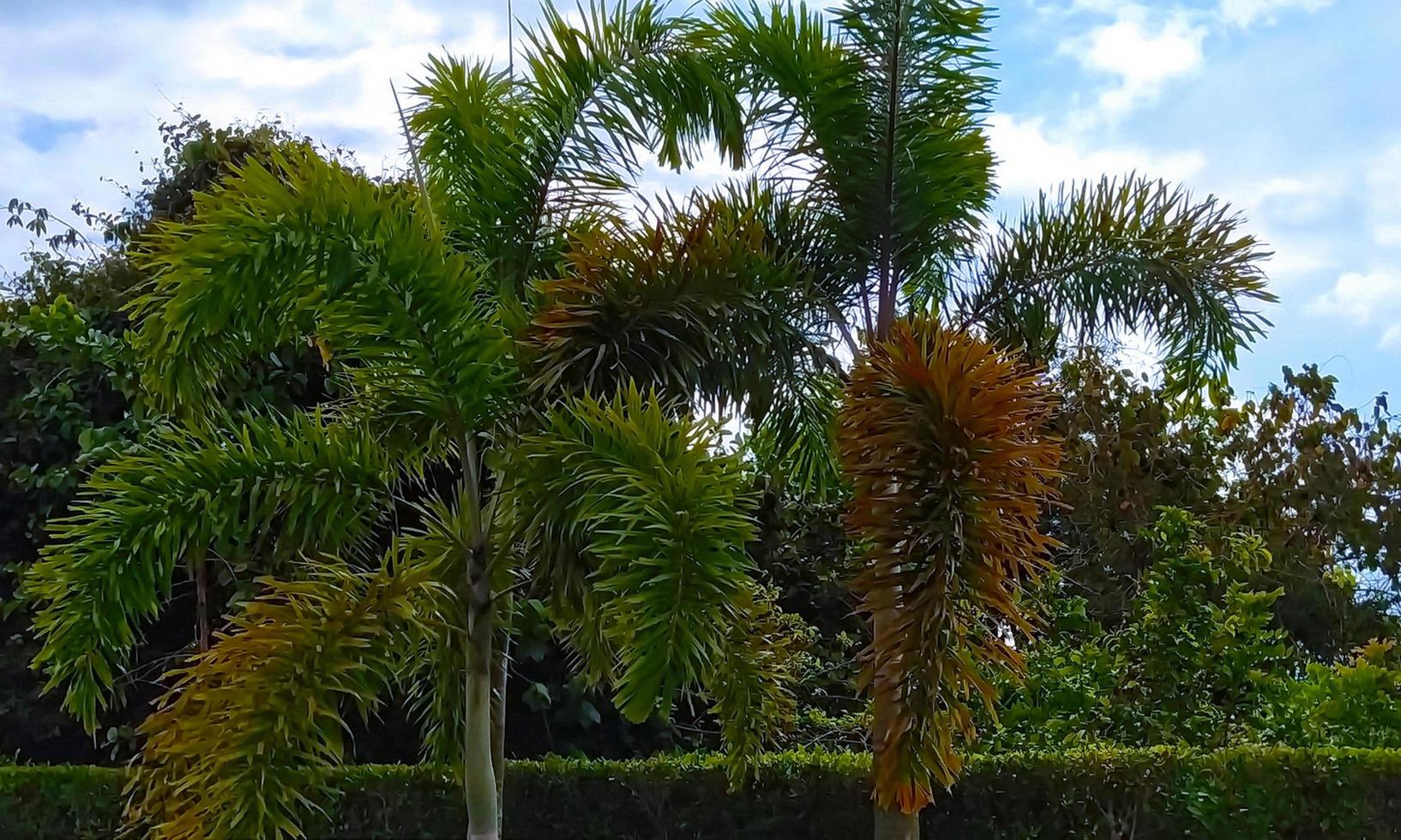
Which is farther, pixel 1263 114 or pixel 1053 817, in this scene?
pixel 1053 817

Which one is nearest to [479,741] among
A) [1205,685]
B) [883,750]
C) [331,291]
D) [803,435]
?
[883,750]

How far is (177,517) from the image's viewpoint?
155 inches

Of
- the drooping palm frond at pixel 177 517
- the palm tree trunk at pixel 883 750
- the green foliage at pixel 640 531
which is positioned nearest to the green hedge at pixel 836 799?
the palm tree trunk at pixel 883 750

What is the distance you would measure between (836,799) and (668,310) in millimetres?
3507

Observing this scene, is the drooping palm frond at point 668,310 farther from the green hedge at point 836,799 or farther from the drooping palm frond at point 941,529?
the green hedge at point 836,799

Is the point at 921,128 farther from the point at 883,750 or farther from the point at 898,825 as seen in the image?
the point at 898,825

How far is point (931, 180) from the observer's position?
469 centimetres

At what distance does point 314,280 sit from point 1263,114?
13.9 feet

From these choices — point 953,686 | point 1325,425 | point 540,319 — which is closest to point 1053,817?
point 953,686

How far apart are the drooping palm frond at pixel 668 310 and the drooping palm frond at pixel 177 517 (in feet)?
2.80

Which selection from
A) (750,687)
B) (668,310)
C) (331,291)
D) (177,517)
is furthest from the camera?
(750,687)

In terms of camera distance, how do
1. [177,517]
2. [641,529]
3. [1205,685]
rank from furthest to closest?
[1205,685]
[177,517]
[641,529]

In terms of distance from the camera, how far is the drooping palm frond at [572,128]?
4348 millimetres

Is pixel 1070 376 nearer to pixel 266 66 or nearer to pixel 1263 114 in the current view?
pixel 1263 114
